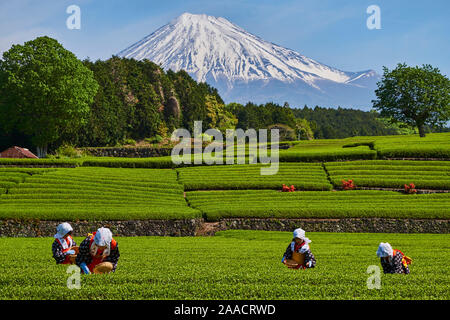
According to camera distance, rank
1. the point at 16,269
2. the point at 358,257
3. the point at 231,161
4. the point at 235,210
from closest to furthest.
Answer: the point at 16,269, the point at 358,257, the point at 235,210, the point at 231,161

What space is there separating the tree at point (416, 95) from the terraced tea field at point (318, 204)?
4009cm

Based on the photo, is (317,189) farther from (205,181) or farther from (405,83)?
(405,83)

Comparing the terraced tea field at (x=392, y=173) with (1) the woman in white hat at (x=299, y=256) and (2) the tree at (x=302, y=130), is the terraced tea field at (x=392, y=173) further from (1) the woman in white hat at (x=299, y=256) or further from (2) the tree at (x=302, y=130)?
(2) the tree at (x=302, y=130)

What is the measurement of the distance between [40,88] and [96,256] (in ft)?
168

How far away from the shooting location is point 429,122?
69.6 meters

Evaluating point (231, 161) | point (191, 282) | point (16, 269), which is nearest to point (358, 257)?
point (191, 282)

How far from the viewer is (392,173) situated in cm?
3869

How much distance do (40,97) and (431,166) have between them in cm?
4681

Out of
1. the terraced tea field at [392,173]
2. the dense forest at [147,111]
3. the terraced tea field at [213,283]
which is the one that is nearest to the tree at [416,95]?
the dense forest at [147,111]

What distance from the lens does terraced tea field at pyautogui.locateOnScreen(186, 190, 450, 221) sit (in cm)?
2770

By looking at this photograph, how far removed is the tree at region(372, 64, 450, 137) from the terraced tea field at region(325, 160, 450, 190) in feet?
98.1

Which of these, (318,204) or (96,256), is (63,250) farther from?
(318,204)

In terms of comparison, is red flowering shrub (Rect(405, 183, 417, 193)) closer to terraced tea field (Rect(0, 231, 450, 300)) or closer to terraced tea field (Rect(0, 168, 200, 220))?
terraced tea field (Rect(0, 168, 200, 220))

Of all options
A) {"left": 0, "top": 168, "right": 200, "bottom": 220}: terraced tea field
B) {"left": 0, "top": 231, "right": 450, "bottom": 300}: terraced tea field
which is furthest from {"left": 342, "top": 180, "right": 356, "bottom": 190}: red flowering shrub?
{"left": 0, "top": 231, "right": 450, "bottom": 300}: terraced tea field
